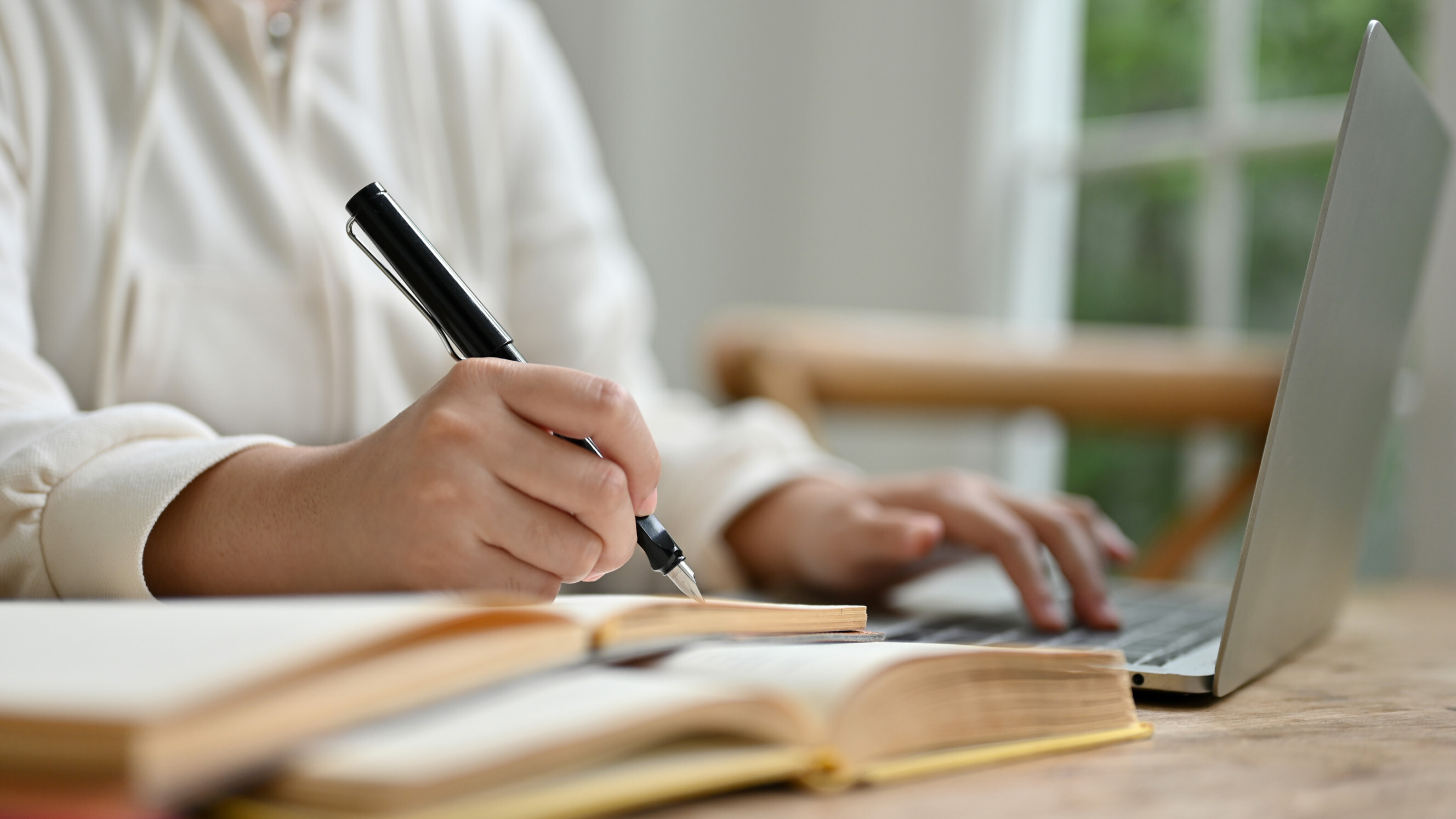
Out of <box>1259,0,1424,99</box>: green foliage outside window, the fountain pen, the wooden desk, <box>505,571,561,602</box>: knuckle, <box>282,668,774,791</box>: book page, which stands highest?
<box>1259,0,1424,99</box>: green foliage outside window

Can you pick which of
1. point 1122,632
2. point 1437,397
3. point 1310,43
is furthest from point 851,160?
point 1122,632

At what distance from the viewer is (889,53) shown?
195 centimetres

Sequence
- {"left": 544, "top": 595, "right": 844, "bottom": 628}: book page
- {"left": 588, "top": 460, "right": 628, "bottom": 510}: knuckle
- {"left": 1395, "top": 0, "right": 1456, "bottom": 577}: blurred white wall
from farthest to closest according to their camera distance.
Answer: {"left": 1395, "top": 0, "right": 1456, "bottom": 577}: blurred white wall < {"left": 588, "top": 460, "right": 628, "bottom": 510}: knuckle < {"left": 544, "top": 595, "right": 844, "bottom": 628}: book page

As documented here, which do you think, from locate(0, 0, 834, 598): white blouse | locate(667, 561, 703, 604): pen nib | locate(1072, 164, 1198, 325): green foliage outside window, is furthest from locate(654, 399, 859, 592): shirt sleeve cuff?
locate(1072, 164, 1198, 325): green foliage outside window

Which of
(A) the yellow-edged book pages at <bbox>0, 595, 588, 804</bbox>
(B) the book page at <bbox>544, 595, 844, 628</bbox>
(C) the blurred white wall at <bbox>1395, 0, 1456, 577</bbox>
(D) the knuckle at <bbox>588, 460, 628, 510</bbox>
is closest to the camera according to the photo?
(A) the yellow-edged book pages at <bbox>0, 595, 588, 804</bbox>

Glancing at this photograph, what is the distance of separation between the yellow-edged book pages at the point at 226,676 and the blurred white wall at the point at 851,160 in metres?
1.41

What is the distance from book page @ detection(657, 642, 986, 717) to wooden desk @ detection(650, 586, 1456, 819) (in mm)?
26

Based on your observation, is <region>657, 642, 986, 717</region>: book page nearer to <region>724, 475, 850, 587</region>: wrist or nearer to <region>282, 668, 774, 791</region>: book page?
<region>282, 668, 774, 791</region>: book page

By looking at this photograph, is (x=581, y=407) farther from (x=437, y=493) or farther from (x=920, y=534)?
(x=920, y=534)

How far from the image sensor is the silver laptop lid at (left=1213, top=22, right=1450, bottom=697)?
43 cm

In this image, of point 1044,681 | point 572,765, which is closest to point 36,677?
point 572,765

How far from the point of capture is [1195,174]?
1.62 m

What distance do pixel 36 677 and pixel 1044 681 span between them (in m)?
0.27

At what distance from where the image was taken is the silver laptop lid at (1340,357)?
1.42 feet
